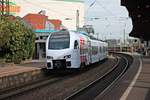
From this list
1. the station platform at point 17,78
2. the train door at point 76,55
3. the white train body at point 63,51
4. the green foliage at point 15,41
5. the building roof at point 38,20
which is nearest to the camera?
the station platform at point 17,78

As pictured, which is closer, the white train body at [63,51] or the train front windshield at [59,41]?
the white train body at [63,51]

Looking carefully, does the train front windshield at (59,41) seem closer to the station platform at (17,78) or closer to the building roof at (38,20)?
the station platform at (17,78)

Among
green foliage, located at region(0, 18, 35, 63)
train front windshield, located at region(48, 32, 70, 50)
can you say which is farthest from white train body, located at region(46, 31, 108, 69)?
green foliage, located at region(0, 18, 35, 63)

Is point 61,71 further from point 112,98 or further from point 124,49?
point 124,49

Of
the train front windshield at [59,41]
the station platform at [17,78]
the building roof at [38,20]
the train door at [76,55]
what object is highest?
the building roof at [38,20]

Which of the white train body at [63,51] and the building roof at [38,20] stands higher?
the building roof at [38,20]

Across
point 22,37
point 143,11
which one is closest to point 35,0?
point 143,11

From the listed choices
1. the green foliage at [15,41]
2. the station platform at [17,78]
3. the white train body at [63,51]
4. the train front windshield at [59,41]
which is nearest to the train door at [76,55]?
the white train body at [63,51]

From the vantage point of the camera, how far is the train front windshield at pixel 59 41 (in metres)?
31.2

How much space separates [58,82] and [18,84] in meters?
2.37

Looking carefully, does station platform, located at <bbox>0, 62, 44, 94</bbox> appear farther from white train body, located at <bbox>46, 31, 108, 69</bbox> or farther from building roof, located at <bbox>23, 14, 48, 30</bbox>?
building roof, located at <bbox>23, 14, 48, 30</bbox>

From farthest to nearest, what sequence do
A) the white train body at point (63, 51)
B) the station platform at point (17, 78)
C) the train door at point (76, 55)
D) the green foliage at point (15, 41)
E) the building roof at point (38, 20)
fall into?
the building roof at point (38, 20) → the green foliage at point (15, 41) → the train door at point (76, 55) → the white train body at point (63, 51) → the station platform at point (17, 78)

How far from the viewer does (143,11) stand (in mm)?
56031

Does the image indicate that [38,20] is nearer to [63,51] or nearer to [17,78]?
[63,51]
